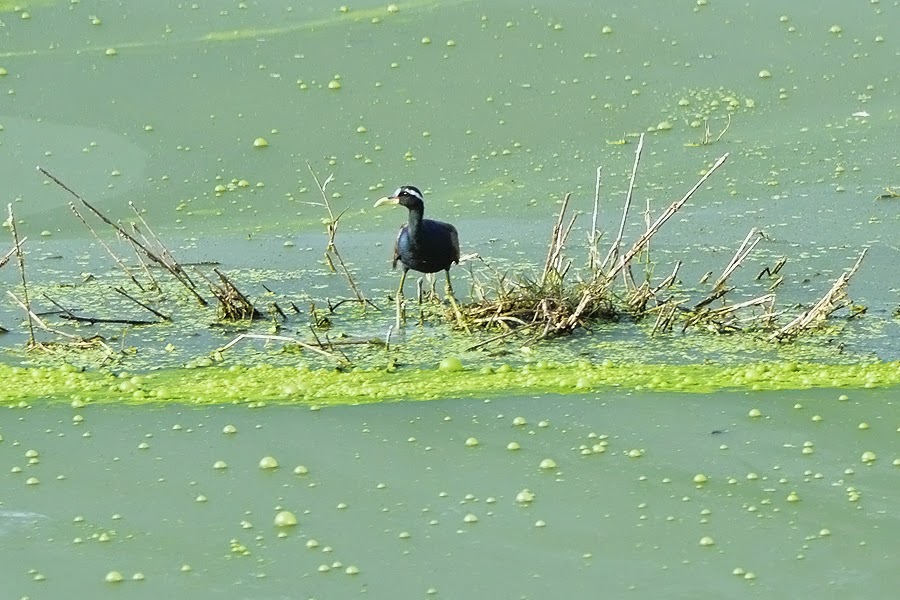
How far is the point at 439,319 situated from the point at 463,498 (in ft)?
5.38

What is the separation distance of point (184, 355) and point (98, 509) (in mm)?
1351

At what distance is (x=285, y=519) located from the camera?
14.3ft

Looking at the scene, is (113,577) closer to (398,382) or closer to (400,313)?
(398,382)

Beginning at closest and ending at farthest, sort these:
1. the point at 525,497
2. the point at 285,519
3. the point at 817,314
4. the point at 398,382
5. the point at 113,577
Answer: the point at 113,577 → the point at 285,519 → the point at 525,497 → the point at 398,382 → the point at 817,314

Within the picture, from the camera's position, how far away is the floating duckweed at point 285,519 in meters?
4.35

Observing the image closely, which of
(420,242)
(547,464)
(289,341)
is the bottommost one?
(547,464)

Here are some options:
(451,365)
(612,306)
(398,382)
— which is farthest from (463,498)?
(612,306)

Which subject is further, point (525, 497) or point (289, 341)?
point (289, 341)

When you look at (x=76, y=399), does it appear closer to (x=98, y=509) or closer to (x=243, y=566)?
(x=98, y=509)

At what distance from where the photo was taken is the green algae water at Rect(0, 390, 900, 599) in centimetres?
403

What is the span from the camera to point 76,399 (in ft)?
17.5

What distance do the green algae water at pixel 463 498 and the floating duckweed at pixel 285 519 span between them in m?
0.03

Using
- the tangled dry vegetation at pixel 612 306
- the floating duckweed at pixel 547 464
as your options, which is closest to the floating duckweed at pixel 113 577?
the floating duckweed at pixel 547 464

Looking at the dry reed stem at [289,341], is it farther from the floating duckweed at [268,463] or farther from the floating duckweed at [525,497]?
the floating duckweed at [525,497]
